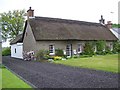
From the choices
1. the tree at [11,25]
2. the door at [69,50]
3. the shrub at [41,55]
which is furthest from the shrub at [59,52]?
the tree at [11,25]

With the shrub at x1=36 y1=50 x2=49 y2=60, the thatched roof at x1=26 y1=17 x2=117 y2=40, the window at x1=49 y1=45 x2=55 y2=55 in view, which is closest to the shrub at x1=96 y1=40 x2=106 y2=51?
the thatched roof at x1=26 y1=17 x2=117 y2=40

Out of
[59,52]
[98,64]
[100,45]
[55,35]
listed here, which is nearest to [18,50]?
[55,35]

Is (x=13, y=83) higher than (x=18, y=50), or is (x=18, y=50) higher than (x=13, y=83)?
(x=18, y=50)

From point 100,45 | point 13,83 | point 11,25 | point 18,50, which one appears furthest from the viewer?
point 11,25

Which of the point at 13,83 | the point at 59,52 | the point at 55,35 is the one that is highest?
the point at 55,35

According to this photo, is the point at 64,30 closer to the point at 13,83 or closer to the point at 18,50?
the point at 18,50

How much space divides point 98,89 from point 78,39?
25.4 meters

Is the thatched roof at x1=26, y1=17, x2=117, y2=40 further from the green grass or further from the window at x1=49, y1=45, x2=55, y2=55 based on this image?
the green grass

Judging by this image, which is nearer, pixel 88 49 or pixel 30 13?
pixel 30 13

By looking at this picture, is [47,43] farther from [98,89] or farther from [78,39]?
[98,89]

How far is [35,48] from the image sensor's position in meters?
32.6

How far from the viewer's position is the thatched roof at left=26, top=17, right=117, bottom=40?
110 ft

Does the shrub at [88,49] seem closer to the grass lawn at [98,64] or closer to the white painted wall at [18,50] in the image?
the grass lawn at [98,64]

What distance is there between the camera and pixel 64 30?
36094 mm
